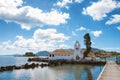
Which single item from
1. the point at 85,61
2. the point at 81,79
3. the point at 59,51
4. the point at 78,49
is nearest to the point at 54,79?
the point at 81,79

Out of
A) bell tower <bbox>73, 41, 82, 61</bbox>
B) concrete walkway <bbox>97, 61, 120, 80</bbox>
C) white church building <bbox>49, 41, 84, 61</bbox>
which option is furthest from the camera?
white church building <bbox>49, 41, 84, 61</bbox>

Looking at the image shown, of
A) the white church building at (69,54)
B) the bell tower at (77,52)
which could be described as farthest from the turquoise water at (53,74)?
the white church building at (69,54)

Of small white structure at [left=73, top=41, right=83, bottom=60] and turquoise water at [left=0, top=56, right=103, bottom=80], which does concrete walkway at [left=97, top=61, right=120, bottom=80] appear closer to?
turquoise water at [left=0, top=56, right=103, bottom=80]

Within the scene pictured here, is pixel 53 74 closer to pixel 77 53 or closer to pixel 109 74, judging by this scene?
pixel 109 74

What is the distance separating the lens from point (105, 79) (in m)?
25.5

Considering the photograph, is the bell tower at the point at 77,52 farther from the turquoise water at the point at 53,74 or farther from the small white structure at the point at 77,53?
the turquoise water at the point at 53,74

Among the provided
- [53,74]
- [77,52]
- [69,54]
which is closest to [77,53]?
[77,52]

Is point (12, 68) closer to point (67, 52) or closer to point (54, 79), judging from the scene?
point (54, 79)

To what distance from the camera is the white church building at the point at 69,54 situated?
78188 millimetres

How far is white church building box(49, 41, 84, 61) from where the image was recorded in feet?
257

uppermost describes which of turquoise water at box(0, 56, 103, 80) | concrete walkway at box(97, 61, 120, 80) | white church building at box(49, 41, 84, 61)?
white church building at box(49, 41, 84, 61)

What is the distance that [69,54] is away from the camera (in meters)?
81.2

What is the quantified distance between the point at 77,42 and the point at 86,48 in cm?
387

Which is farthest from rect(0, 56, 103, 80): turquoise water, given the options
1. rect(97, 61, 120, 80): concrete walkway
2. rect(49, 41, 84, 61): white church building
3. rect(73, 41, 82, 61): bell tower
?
rect(49, 41, 84, 61): white church building
